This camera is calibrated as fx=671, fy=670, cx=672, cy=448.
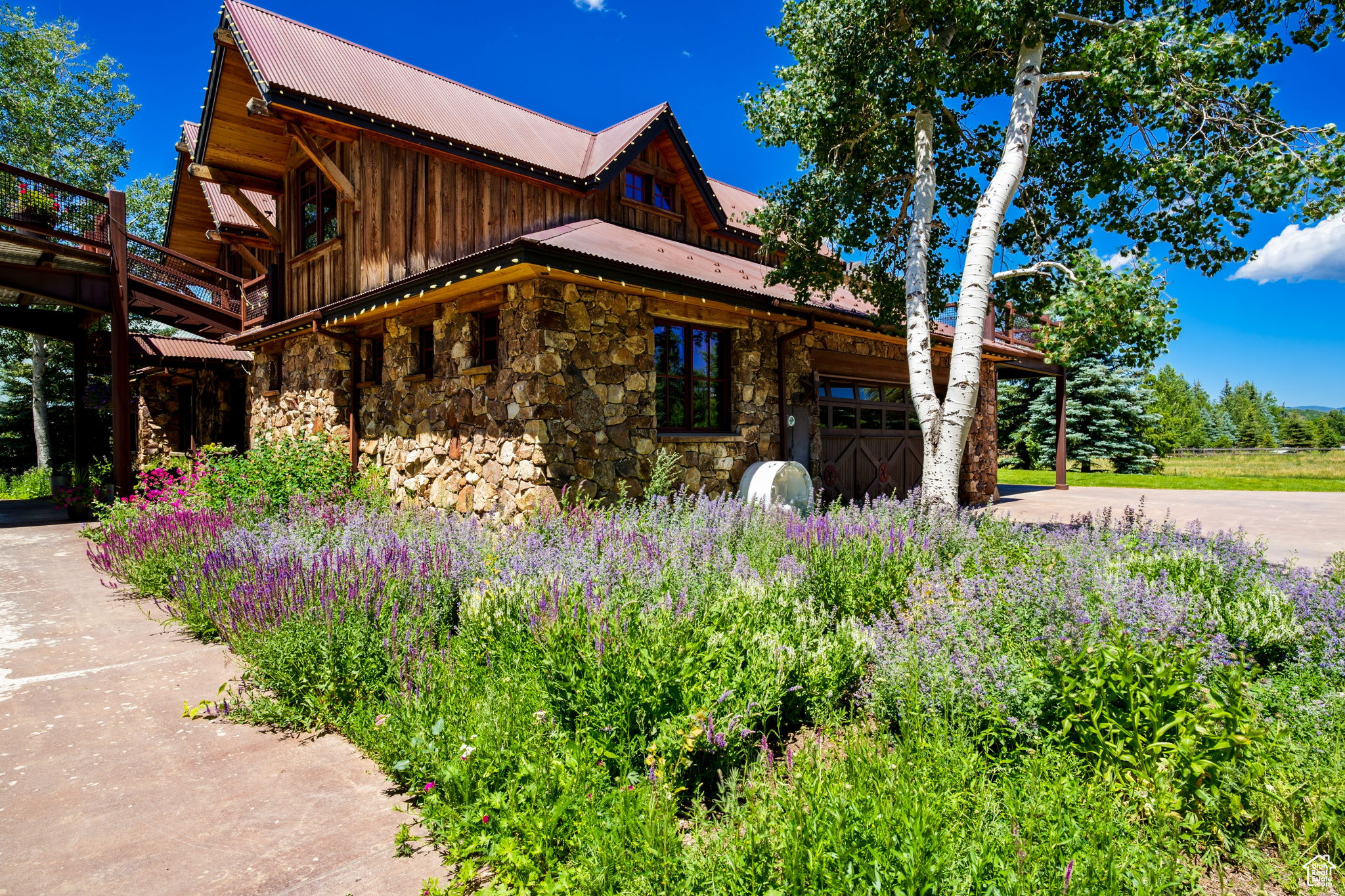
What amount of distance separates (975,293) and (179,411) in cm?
1925

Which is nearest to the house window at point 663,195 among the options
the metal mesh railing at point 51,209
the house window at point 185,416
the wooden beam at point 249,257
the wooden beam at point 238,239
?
the wooden beam at point 249,257

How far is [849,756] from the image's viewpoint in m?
2.54

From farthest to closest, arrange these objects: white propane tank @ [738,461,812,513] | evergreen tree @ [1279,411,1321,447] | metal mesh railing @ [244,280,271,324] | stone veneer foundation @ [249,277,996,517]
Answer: evergreen tree @ [1279,411,1321,447], metal mesh railing @ [244,280,271,324], white propane tank @ [738,461,812,513], stone veneer foundation @ [249,277,996,517]

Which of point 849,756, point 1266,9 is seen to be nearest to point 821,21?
point 1266,9

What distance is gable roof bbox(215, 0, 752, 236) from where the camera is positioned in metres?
8.88

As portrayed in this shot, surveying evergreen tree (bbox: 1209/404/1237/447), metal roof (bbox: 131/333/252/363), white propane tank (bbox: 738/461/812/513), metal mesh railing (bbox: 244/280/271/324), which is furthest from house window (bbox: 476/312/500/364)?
evergreen tree (bbox: 1209/404/1237/447)

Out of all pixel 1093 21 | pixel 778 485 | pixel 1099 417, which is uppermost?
pixel 1093 21

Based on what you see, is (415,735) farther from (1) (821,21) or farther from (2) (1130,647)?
(1) (821,21)

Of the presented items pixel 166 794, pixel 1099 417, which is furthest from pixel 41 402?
pixel 1099 417

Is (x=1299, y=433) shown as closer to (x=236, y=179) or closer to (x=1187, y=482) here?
(x=1187, y=482)

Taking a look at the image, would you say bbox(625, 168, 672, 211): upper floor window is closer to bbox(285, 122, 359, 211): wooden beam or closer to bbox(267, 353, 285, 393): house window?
bbox(285, 122, 359, 211): wooden beam

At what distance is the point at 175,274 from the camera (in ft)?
44.9

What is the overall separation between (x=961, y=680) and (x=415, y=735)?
2.31m

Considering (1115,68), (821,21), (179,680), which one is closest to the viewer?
(179,680)
